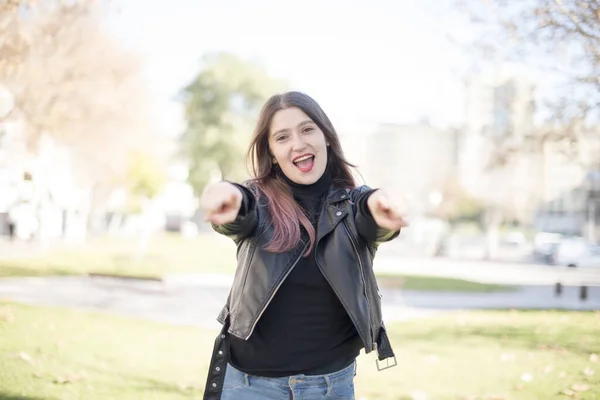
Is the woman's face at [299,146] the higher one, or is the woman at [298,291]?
the woman's face at [299,146]

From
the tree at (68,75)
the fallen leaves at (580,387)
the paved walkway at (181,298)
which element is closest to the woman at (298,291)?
the fallen leaves at (580,387)

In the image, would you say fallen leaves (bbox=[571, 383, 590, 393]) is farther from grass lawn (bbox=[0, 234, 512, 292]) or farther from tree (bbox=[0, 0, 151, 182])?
grass lawn (bbox=[0, 234, 512, 292])

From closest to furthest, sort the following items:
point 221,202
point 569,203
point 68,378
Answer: point 221,202
point 68,378
point 569,203

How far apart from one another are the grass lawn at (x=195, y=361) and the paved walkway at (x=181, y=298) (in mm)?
1153

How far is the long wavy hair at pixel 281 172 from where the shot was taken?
227cm

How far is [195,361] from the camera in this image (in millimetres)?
6625

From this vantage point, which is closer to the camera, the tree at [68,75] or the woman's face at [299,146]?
the woman's face at [299,146]

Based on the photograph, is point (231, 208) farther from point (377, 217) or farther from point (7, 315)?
point (7, 315)

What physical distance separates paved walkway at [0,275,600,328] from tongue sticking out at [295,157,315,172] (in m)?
7.12

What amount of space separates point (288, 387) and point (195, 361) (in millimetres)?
4635

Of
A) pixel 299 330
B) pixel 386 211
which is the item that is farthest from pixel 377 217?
pixel 299 330

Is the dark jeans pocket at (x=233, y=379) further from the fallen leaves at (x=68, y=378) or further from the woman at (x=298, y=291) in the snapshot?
the fallen leaves at (x=68, y=378)

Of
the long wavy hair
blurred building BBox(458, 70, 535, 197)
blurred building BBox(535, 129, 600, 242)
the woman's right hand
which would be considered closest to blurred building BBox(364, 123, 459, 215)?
blurred building BBox(535, 129, 600, 242)

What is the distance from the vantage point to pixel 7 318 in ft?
20.5
